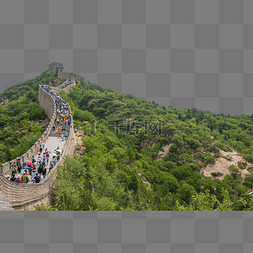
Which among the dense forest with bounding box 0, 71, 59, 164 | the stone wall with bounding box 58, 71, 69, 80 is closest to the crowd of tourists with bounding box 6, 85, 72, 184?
the dense forest with bounding box 0, 71, 59, 164

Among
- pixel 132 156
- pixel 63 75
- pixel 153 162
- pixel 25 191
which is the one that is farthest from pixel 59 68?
pixel 25 191

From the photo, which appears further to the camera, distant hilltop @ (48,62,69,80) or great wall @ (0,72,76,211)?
distant hilltop @ (48,62,69,80)

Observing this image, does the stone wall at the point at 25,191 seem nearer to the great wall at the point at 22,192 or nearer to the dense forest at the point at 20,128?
the great wall at the point at 22,192

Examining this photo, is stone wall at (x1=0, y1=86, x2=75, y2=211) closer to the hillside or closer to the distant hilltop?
the hillside

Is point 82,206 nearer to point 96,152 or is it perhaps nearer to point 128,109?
point 96,152

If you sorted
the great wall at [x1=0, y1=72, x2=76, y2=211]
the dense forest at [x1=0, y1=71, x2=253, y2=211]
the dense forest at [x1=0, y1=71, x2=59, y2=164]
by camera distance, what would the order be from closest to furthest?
the great wall at [x1=0, y1=72, x2=76, y2=211], the dense forest at [x1=0, y1=71, x2=253, y2=211], the dense forest at [x1=0, y1=71, x2=59, y2=164]

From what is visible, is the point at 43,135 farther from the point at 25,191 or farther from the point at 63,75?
the point at 63,75

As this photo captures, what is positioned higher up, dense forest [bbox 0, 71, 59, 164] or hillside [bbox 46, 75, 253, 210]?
dense forest [bbox 0, 71, 59, 164]

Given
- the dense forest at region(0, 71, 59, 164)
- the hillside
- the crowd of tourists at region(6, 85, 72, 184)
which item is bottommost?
the hillside

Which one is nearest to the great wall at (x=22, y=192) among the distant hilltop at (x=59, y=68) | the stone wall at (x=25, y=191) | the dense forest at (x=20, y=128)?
the stone wall at (x=25, y=191)
